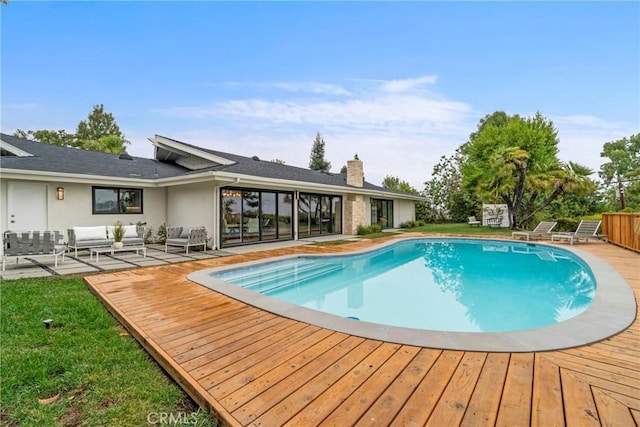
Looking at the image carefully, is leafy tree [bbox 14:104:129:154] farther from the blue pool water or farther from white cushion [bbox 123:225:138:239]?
the blue pool water

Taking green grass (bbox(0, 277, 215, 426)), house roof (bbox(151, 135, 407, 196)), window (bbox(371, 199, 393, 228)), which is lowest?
green grass (bbox(0, 277, 215, 426))

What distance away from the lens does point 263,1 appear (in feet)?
36.2

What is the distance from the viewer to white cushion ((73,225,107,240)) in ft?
28.5

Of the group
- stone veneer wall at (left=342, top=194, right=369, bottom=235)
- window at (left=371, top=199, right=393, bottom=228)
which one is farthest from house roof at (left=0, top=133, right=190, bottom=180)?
window at (left=371, top=199, right=393, bottom=228)

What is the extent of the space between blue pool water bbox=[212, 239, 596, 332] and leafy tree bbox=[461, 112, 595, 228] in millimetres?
8532

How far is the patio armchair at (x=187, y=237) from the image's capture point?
9430 mm

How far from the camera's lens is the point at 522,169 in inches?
732

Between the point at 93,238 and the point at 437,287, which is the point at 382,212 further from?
the point at 93,238

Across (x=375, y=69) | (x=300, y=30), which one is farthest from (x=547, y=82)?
(x=300, y=30)

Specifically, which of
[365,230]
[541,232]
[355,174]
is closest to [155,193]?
[365,230]

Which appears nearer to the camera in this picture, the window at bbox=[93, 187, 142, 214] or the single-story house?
the single-story house

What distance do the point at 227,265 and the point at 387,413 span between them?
6077 mm

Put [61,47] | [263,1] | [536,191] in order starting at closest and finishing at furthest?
[263,1] → [61,47] → [536,191]

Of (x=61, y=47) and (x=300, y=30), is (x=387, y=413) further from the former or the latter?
(x=61, y=47)
